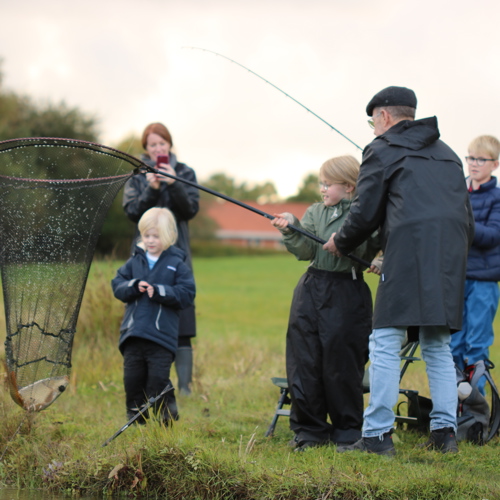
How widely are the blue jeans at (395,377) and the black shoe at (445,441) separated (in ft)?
0.11

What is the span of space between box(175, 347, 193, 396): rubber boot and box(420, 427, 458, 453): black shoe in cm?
274

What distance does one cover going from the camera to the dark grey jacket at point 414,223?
4426mm

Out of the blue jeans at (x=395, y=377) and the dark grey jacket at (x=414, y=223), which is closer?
the dark grey jacket at (x=414, y=223)

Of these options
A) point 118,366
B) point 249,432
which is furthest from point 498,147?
point 118,366

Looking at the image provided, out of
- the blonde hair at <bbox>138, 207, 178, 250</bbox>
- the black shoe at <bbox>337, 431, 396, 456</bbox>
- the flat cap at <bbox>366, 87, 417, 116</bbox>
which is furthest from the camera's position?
the blonde hair at <bbox>138, 207, 178, 250</bbox>

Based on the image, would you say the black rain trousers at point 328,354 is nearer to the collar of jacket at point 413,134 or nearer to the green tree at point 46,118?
the collar of jacket at point 413,134

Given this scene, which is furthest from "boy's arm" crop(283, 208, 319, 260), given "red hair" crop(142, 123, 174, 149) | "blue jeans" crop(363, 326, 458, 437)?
"red hair" crop(142, 123, 174, 149)

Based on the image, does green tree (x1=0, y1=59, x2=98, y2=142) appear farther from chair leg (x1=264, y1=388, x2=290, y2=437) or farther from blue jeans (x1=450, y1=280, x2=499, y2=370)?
chair leg (x1=264, y1=388, x2=290, y2=437)

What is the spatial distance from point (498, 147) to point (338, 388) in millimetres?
2432

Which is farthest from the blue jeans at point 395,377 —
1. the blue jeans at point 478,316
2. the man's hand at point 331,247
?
the blue jeans at point 478,316

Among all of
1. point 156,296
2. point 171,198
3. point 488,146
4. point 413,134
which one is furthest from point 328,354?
point 171,198

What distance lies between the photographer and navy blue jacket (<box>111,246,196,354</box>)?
18.1ft

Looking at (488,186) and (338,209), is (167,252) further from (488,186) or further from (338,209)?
(488,186)

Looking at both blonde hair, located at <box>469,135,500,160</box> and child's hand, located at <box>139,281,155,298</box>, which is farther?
blonde hair, located at <box>469,135,500,160</box>
